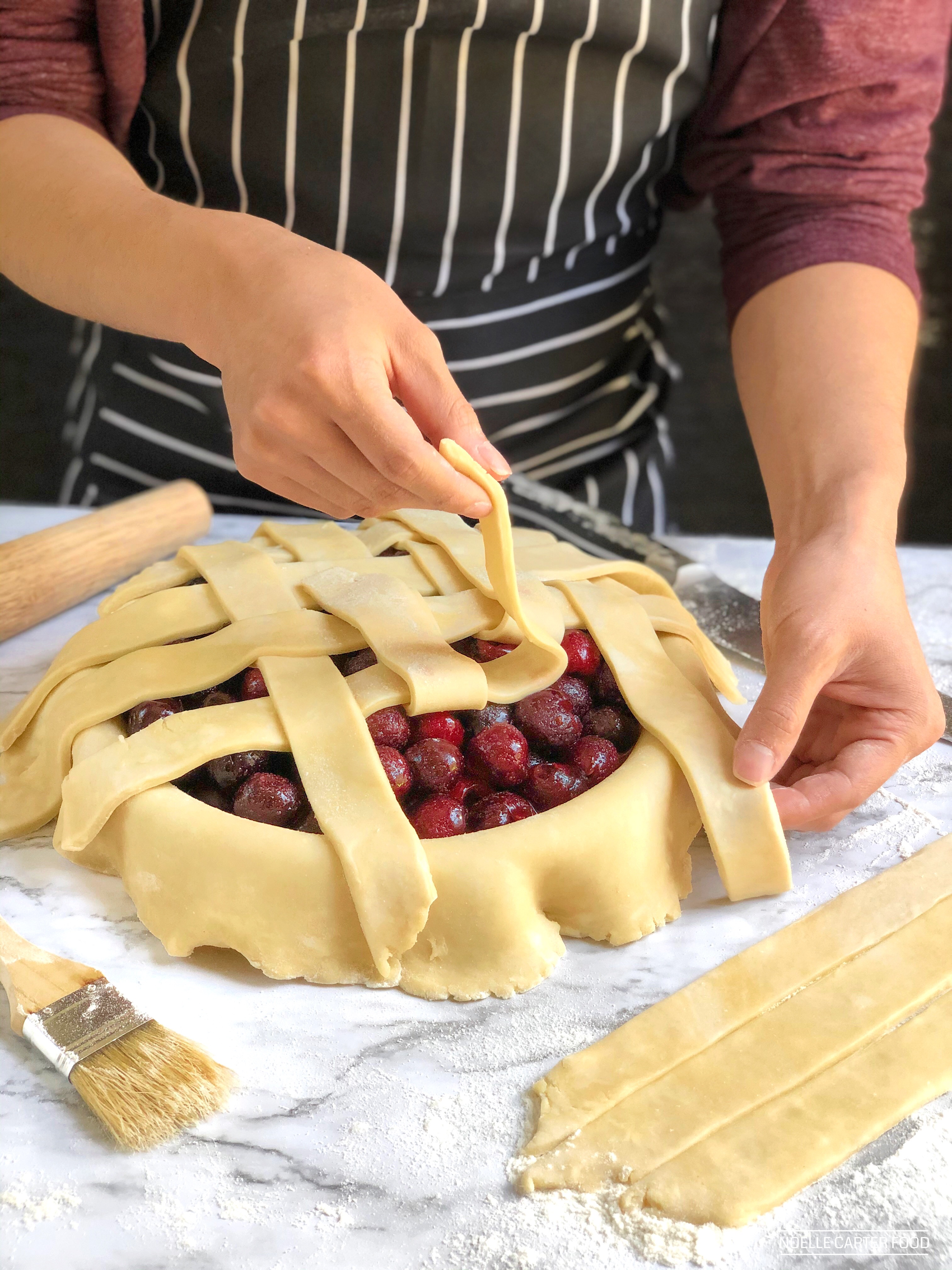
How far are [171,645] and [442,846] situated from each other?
32 centimetres

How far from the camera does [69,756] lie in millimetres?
975

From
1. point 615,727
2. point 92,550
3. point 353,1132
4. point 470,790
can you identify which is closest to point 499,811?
point 470,790

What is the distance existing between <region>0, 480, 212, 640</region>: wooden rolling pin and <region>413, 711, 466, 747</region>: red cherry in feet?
1.97

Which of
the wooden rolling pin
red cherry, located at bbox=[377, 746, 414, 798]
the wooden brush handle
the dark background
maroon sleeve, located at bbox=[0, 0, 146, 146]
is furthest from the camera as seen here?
the dark background

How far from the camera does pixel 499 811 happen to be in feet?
2.98

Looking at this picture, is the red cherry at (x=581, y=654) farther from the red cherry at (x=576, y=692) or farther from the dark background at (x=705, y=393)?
the dark background at (x=705, y=393)

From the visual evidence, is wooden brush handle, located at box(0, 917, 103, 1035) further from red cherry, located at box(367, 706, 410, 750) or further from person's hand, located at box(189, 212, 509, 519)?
person's hand, located at box(189, 212, 509, 519)

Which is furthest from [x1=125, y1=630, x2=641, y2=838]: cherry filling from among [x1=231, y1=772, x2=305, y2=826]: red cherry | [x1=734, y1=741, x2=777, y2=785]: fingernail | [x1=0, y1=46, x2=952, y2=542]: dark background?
[x1=0, y1=46, x2=952, y2=542]: dark background

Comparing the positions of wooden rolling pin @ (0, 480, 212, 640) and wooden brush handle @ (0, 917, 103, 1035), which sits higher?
wooden rolling pin @ (0, 480, 212, 640)

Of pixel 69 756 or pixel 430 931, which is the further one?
pixel 69 756

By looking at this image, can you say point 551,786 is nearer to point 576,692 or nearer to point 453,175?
point 576,692

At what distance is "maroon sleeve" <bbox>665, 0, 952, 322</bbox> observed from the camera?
1.21 metres

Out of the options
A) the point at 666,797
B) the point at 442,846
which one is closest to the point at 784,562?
the point at 666,797

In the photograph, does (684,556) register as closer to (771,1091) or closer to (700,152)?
(700,152)
